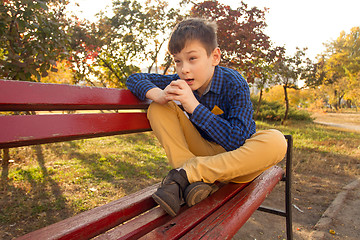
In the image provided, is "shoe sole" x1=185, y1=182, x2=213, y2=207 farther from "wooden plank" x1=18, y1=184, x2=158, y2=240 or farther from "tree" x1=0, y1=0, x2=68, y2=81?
"tree" x1=0, y1=0, x2=68, y2=81

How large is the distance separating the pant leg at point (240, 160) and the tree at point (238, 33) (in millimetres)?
4597

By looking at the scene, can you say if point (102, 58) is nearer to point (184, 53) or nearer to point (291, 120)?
point (184, 53)

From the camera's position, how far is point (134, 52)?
326 inches

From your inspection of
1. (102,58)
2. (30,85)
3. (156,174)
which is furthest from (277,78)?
(30,85)

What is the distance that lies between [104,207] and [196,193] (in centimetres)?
45

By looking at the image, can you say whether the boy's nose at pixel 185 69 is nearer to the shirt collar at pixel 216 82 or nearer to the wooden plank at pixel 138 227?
the shirt collar at pixel 216 82

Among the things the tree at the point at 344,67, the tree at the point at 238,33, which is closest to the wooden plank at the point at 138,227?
the tree at the point at 238,33

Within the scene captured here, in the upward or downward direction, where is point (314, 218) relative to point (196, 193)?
downward

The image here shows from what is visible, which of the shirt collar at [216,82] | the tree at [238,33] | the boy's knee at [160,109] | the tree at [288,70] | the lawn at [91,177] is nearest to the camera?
the boy's knee at [160,109]

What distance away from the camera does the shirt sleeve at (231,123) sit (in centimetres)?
158

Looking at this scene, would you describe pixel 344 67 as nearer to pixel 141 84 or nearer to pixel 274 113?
pixel 274 113

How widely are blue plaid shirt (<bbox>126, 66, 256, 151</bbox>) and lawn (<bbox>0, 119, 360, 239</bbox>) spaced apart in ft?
4.81

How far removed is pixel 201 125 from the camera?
1.59 metres

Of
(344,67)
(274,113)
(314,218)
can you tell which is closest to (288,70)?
(274,113)
